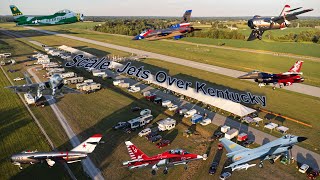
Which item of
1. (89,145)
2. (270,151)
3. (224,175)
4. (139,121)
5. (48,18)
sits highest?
(48,18)

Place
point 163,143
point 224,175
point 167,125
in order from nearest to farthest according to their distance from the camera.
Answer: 1. point 224,175
2. point 163,143
3. point 167,125

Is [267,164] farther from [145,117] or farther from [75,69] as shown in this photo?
[75,69]

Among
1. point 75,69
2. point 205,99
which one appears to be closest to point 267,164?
point 205,99

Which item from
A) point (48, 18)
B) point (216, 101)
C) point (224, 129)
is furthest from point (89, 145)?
point (48, 18)

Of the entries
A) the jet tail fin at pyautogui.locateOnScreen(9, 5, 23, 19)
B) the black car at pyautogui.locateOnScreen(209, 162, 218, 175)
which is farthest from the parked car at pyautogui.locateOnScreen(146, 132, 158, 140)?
the jet tail fin at pyautogui.locateOnScreen(9, 5, 23, 19)

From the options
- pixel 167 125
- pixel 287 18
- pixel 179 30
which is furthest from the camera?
pixel 167 125

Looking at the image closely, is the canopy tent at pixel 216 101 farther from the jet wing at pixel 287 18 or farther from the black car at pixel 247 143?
the jet wing at pixel 287 18

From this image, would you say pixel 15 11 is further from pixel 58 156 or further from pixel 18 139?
pixel 58 156

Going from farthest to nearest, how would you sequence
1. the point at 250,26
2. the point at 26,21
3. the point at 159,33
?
the point at 26,21 → the point at 159,33 → the point at 250,26
